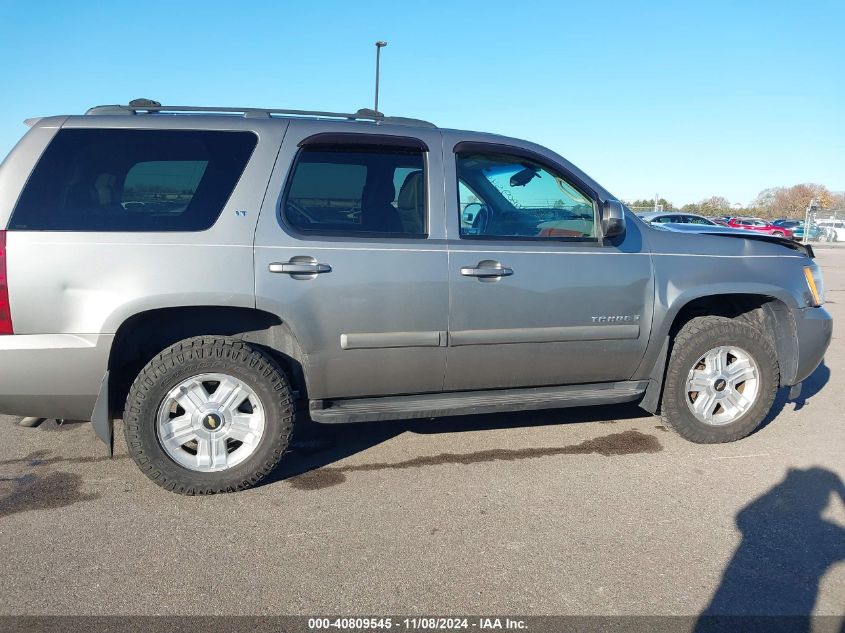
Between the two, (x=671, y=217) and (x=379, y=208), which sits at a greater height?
(x=671, y=217)

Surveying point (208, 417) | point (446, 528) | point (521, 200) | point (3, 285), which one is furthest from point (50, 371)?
point (521, 200)

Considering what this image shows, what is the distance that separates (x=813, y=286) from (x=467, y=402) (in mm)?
2564

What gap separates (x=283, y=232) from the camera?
3.20 meters

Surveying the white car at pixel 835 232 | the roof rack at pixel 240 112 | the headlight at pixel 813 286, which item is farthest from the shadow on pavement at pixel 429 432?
the white car at pixel 835 232

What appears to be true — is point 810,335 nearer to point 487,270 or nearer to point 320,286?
point 487,270

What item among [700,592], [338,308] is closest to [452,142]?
[338,308]

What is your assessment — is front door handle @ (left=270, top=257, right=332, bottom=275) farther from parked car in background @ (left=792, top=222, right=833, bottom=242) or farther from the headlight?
parked car in background @ (left=792, top=222, right=833, bottom=242)

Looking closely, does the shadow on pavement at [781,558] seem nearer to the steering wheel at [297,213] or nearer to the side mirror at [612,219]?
the side mirror at [612,219]

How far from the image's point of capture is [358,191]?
351 centimetres

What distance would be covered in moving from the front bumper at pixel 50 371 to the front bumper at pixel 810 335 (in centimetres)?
422

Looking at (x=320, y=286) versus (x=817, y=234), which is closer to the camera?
(x=320, y=286)

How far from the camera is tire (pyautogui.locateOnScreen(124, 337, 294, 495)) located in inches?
123

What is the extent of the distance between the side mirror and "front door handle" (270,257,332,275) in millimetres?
1627

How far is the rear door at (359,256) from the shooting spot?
3207 mm
